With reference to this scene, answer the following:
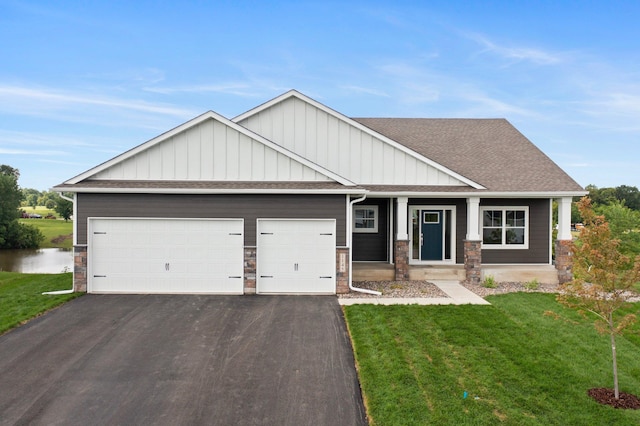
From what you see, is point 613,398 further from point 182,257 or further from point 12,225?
point 12,225

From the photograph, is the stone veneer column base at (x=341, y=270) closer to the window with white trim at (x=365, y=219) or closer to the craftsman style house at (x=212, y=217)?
the craftsman style house at (x=212, y=217)

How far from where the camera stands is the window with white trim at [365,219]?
47.4ft

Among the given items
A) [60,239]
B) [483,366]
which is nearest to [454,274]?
[483,366]

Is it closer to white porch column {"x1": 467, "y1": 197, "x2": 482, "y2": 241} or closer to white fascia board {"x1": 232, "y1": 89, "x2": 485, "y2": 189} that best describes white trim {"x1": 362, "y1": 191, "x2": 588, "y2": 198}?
white porch column {"x1": 467, "y1": 197, "x2": 482, "y2": 241}

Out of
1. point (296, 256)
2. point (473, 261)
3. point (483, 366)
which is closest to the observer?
point (483, 366)

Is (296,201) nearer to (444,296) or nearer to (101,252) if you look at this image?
(444,296)

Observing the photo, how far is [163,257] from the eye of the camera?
10.8 metres

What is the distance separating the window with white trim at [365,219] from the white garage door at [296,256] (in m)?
3.70

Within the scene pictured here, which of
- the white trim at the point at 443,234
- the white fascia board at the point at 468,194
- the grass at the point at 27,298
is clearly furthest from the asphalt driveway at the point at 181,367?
the white trim at the point at 443,234

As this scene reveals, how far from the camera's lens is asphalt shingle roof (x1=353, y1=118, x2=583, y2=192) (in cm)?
1329

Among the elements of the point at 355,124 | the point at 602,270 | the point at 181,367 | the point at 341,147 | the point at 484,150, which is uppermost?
the point at 355,124

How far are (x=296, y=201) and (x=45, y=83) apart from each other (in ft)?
84.8

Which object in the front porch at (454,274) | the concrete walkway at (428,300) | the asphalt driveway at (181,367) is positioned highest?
the front porch at (454,274)

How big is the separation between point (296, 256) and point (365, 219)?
175 inches
